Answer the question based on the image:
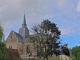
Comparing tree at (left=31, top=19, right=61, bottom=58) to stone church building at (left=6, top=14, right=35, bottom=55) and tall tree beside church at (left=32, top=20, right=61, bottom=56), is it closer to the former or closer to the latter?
tall tree beside church at (left=32, top=20, right=61, bottom=56)

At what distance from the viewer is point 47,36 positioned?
171 ft

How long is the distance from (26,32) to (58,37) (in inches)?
1084

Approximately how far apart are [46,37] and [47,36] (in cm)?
41

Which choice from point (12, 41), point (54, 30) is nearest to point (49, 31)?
point (54, 30)

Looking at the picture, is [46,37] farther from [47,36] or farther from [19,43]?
[19,43]

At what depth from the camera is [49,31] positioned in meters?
53.2

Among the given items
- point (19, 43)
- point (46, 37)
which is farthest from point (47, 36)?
point (19, 43)

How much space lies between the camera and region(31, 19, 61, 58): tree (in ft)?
172

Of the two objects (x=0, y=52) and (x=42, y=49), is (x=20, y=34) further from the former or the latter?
(x=0, y=52)

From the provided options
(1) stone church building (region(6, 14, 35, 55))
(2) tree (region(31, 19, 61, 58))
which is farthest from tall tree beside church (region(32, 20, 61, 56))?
(1) stone church building (region(6, 14, 35, 55))

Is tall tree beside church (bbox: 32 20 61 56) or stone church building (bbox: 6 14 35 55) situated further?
stone church building (bbox: 6 14 35 55)

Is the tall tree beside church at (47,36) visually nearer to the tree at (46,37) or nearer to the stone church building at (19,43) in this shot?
the tree at (46,37)

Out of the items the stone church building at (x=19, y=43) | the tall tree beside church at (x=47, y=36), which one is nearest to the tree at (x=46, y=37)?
the tall tree beside church at (x=47, y=36)

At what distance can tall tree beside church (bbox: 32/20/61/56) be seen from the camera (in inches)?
2062
